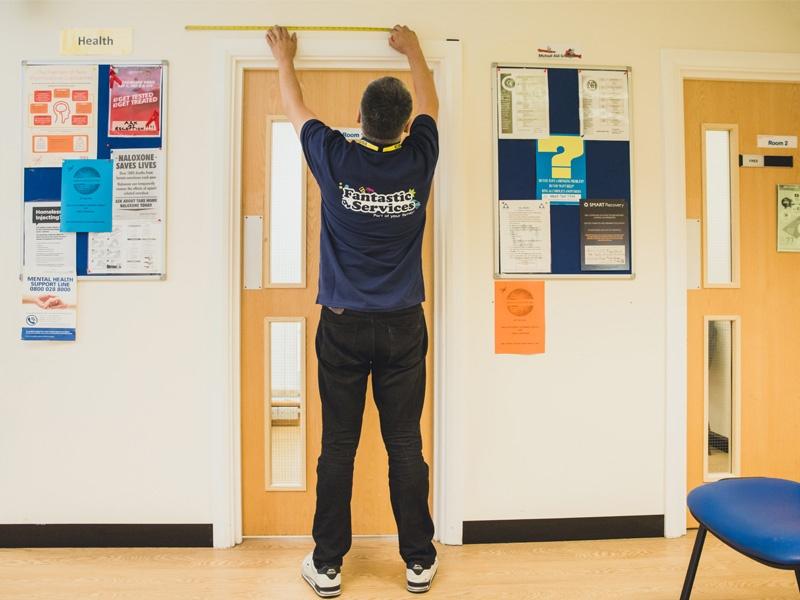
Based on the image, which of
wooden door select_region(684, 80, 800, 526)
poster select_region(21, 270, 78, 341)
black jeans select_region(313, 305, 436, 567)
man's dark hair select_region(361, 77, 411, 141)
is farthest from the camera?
wooden door select_region(684, 80, 800, 526)

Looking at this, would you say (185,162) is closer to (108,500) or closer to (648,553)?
(108,500)

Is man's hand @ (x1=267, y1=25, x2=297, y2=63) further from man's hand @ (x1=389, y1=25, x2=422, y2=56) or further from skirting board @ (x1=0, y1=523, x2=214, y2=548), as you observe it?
skirting board @ (x1=0, y1=523, x2=214, y2=548)

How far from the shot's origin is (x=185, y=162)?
5.94 feet

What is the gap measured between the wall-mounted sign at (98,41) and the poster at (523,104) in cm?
146

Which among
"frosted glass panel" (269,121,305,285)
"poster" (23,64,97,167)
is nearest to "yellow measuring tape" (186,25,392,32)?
"frosted glass panel" (269,121,305,285)

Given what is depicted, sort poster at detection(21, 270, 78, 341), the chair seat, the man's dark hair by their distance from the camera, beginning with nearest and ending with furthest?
the chair seat
the man's dark hair
poster at detection(21, 270, 78, 341)

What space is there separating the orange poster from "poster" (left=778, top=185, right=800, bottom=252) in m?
1.11

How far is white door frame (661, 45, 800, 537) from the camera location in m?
1.87

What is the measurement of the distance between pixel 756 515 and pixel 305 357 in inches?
58.1

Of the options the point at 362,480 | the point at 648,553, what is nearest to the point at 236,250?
the point at 362,480

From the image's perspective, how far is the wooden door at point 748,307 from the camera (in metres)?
1.96

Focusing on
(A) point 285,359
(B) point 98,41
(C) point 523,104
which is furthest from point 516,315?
(B) point 98,41

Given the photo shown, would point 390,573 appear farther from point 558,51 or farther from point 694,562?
point 558,51

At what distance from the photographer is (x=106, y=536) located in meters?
1.81
